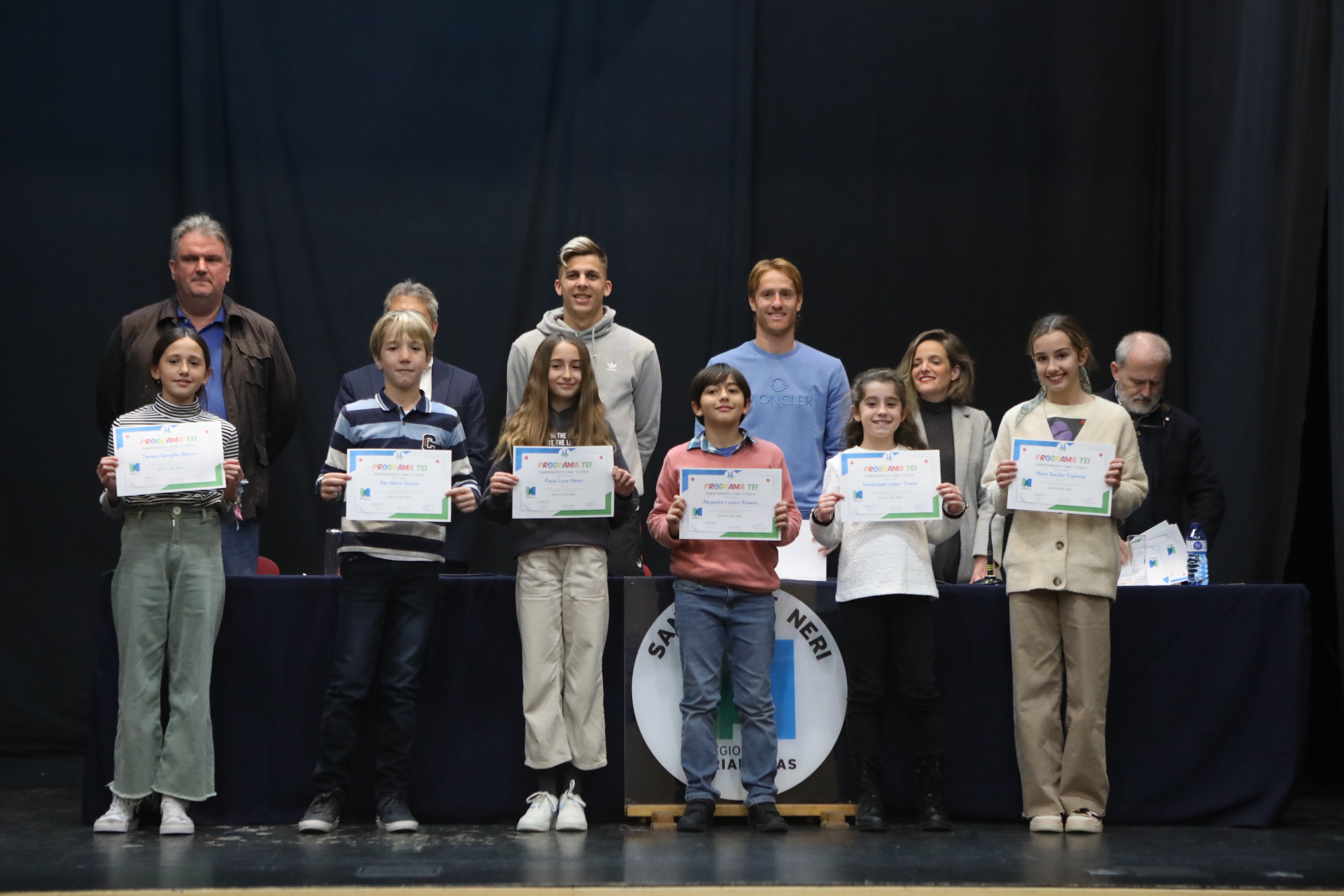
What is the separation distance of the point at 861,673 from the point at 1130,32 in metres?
4.33

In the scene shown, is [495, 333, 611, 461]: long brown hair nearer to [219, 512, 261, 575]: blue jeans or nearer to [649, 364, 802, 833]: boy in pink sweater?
[649, 364, 802, 833]: boy in pink sweater

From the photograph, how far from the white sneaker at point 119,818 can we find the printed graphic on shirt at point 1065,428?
322 cm

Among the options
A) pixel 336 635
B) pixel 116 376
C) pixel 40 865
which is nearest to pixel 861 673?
pixel 336 635

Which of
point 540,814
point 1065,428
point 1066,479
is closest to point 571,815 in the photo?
point 540,814

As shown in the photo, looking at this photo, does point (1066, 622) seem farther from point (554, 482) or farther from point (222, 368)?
point (222, 368)

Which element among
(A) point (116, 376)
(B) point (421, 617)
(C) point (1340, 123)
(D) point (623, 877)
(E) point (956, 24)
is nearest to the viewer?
(D) point (623, 877)

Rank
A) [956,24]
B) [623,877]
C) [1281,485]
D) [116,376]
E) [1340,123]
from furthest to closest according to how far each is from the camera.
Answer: [956,24] → [1281,485] → [1340,123] → [116,376] → [623,877]

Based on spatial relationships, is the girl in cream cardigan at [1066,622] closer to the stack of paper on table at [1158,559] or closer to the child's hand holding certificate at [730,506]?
the stack of paper on table at [1158,559]

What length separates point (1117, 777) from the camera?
14.5 ft

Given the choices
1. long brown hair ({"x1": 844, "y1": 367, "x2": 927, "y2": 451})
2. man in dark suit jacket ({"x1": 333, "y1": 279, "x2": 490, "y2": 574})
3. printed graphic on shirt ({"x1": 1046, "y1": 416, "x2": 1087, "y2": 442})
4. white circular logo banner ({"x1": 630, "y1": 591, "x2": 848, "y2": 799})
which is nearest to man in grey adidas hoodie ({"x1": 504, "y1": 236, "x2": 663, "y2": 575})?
man in dark suit jacket ({"x1": 333, "y1": 279, "x2": 490, "y2": 574})

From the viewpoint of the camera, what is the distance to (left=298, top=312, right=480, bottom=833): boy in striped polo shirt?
13.5 ft

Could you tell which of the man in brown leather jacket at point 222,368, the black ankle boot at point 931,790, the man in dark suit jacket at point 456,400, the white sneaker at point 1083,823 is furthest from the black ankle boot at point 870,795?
the man in brown leather jacket at point 222,368

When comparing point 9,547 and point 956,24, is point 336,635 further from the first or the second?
point 956,24

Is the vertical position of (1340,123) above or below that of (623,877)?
above
